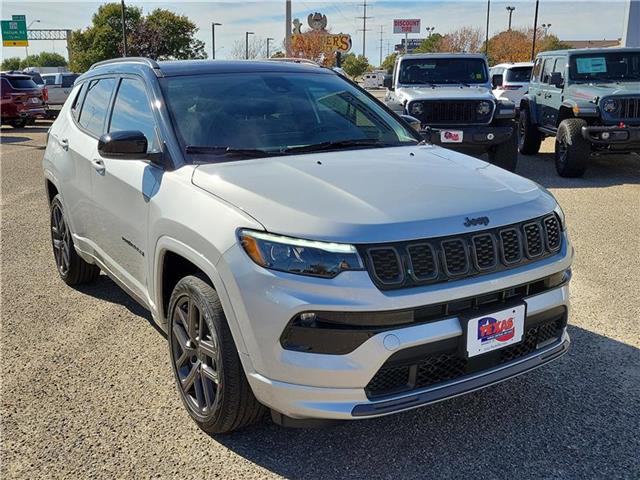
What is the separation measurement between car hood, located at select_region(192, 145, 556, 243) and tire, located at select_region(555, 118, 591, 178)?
7.12 meters

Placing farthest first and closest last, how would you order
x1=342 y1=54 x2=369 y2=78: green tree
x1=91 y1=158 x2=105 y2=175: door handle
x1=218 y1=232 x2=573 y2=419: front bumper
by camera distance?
x1=342 y1=54 x2=369 y2=78: green tree < x1=91 y1=158 x2=105 y2=175: door handle < x1=218 y1=232 x2=573 y2=419: front bumper

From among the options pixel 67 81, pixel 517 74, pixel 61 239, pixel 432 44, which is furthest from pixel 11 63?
pixel 61 239

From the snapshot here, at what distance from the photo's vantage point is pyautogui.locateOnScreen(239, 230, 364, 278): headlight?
2.43 meters

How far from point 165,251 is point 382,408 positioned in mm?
1343

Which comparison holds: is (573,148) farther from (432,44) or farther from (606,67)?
(432,44)

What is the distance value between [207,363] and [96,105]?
2.42 m

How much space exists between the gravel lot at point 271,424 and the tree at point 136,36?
45.9m

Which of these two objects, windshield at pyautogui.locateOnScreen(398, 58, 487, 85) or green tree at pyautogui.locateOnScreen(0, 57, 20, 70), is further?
green tree at pyautogui.locateOnScreen(0, 57, 20, 70)

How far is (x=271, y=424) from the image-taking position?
3.11 meters

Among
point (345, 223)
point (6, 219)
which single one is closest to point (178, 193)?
point (345, 223)

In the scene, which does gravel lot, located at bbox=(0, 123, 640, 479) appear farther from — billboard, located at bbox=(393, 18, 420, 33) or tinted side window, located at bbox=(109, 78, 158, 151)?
billboard, located at bbox=(393, 18, 420, 33)

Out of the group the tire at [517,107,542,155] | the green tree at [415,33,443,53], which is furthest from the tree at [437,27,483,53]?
the tire at [517,107,542,155]

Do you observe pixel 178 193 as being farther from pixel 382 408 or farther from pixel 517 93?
pixel 517 93

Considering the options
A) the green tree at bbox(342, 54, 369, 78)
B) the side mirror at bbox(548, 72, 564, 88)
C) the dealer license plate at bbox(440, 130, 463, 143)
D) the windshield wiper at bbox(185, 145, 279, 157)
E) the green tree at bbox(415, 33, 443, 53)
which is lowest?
the dealer license plate at bbox(440, 130, 463, 143)
